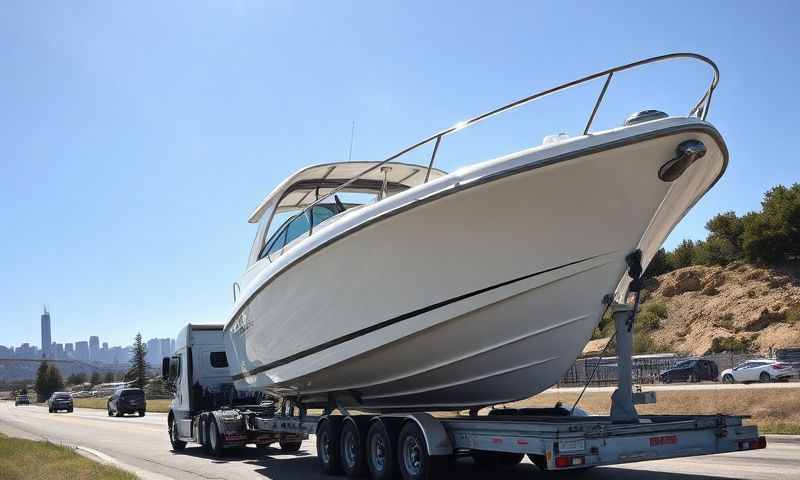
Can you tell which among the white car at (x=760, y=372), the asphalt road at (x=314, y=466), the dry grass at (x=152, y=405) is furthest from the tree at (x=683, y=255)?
the asphalt road at (x=314, y=466)

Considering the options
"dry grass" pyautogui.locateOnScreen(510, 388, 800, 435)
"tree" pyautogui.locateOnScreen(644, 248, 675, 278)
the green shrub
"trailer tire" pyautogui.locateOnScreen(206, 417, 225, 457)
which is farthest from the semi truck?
"tree" pyautogui.locateOnScreen(644, 248, 675, 278)

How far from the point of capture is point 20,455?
14.2m

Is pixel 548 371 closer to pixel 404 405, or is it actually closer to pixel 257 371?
pixel 404 405

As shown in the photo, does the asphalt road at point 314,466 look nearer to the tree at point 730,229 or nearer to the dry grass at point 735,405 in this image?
the dry grass at point 735,405

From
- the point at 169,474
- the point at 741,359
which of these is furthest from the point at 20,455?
the point at 741,359

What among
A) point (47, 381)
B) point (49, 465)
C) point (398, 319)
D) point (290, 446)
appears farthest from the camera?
point (47, 381)

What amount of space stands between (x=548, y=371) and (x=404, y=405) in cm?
234

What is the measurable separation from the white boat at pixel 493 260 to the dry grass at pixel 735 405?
7.38 meters

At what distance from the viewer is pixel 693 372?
30172 millimetres

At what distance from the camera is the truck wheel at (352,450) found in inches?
360

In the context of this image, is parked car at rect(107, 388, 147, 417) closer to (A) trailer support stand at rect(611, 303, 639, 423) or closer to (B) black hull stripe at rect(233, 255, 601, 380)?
(B) black hull stripe at rect(233, 255, 601, 380)

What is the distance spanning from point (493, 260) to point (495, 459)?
11.0ft

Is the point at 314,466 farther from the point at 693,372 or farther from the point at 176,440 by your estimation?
the point at 693,372

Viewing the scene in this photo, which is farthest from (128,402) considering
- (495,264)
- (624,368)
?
(624,368)
